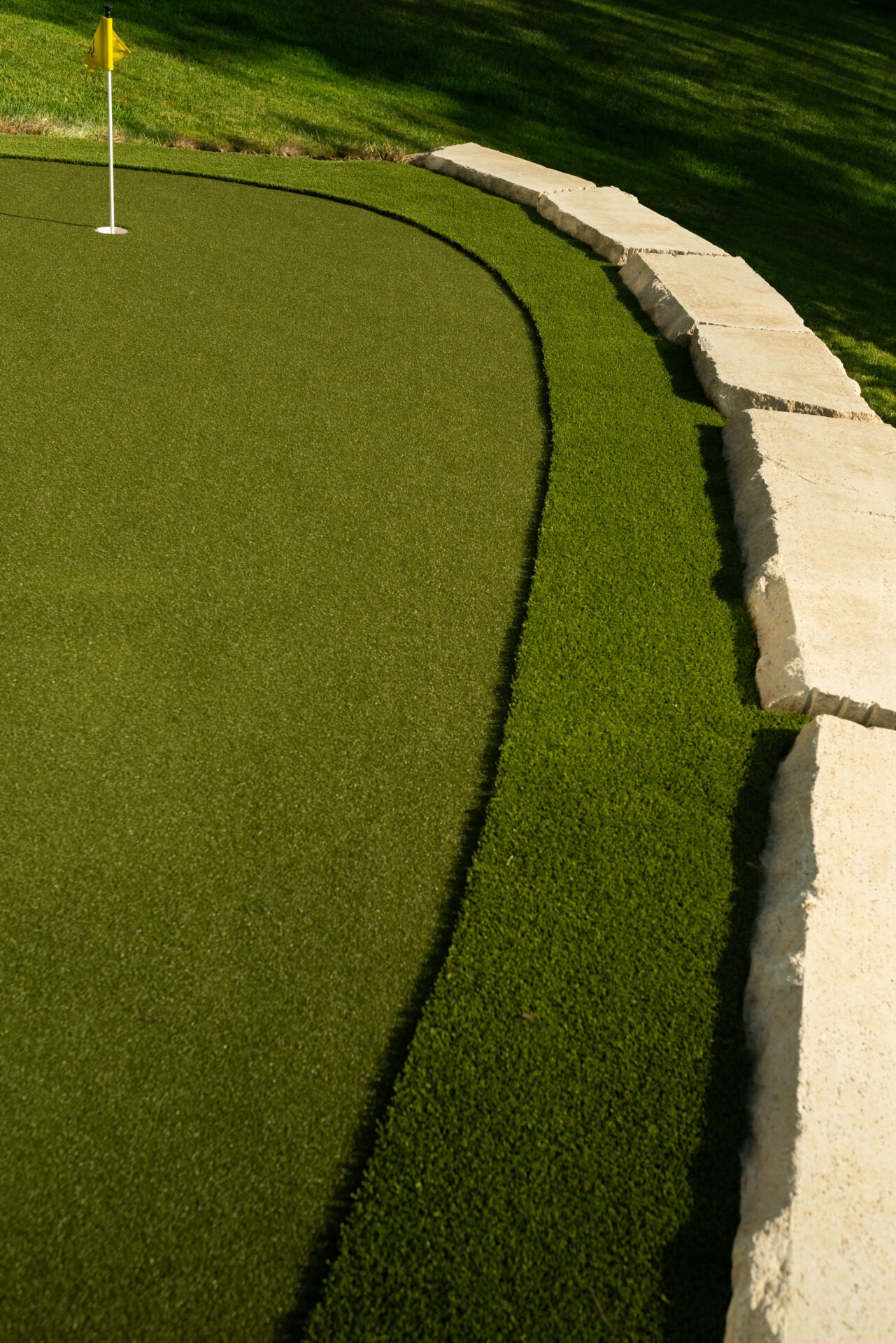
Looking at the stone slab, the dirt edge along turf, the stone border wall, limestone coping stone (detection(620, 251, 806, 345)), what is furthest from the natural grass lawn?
the dirt edge along turf

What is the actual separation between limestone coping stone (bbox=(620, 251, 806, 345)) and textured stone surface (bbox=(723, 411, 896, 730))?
3.50 feet

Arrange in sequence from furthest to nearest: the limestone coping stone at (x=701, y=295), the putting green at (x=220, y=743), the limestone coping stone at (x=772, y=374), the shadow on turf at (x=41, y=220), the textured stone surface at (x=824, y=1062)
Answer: the shadow on turf at (x=41, y=220)
the limestone coping stone at (x=701, y=295)
the limestone coping stone at (x=772, y=374)
the putting green at (x=220, y=743)
the textured stone surface at (x=824, y=1062)

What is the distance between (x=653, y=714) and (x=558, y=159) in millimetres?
8010

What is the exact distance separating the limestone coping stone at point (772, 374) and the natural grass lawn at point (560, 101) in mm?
1559

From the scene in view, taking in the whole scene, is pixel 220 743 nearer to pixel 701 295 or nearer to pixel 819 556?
pixel 819 556

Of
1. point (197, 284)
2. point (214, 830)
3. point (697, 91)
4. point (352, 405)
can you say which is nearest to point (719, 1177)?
point (214, 830)

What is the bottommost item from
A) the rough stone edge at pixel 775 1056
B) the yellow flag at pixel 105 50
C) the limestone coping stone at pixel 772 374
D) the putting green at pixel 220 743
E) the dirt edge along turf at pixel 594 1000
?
the putting green at pixel 220 743

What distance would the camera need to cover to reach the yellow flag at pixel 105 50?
4703 millimetres

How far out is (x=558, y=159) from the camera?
9211 millimetres

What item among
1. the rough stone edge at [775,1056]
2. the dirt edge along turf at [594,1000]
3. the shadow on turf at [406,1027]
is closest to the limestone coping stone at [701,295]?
the dirt edge along turf at [594,1000]

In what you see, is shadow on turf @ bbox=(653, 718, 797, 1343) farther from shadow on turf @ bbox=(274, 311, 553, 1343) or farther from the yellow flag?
the yellow flag

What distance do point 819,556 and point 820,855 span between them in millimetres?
1254

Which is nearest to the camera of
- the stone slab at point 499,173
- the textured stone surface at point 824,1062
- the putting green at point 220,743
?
the textured stone surface at point 824,1062

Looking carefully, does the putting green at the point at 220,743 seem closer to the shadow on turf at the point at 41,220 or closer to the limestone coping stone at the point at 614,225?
the shadow on turf at the point at 41,220
